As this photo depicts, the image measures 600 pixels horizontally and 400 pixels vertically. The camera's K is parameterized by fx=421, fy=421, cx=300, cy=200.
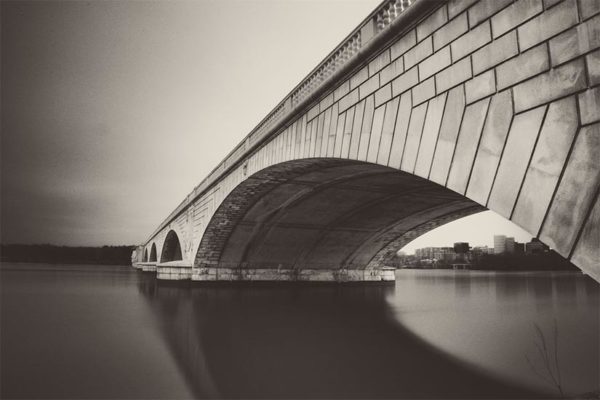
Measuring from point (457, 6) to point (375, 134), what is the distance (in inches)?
79.8

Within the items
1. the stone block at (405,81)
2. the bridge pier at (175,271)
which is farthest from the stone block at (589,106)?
the bridge pier at (175,271)

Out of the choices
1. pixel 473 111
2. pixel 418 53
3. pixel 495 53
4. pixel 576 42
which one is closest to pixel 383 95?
pixel 418 53

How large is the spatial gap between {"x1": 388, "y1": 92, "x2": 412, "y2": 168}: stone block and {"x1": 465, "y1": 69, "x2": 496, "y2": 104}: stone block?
1.07m

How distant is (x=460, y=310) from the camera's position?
15.0 meters

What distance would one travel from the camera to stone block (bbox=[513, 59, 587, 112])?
3105mm

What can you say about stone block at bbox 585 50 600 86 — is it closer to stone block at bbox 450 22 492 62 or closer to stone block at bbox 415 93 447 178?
stone block at bbox 450 22 492 62

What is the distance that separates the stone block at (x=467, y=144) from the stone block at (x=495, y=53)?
1.14ft

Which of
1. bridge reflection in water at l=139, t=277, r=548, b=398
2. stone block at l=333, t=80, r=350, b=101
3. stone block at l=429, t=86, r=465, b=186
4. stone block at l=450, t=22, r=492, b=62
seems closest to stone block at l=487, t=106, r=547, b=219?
stone block at l=429, t=86, r=465, b=186

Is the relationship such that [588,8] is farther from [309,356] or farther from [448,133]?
[309,356]

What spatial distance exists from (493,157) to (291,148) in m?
6.03

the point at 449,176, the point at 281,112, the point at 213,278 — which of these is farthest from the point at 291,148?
the point at 213,278

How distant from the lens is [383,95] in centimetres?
590

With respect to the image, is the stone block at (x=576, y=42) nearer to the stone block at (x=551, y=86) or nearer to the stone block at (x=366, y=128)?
the stone block at (x=551, y=86)

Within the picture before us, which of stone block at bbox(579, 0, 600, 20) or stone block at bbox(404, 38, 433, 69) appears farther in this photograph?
stone block at bbox(404, 38, 433, 69)
